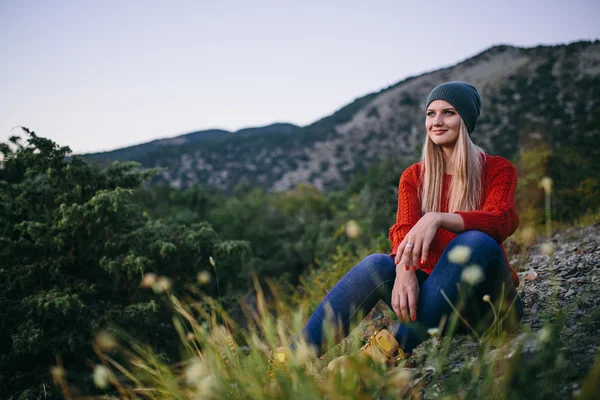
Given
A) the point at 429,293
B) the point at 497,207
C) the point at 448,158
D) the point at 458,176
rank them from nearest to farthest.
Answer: the point at 429,293, the point at 497,207, the point at 458,176, the point at 448,158

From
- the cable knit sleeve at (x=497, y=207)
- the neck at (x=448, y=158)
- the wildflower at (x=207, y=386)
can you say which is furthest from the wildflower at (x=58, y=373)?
the neck at (x=448, y=158)

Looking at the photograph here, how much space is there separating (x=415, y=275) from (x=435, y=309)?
19cm

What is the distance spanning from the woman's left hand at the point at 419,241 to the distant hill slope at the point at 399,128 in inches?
849

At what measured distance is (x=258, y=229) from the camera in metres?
16.8

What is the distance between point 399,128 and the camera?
35312 millimetres

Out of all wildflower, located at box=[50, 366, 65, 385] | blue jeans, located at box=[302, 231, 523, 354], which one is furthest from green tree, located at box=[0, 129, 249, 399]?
blue jeans, located at box=[302, 231, 523, 354]

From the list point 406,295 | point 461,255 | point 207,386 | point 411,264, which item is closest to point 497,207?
point 461,255

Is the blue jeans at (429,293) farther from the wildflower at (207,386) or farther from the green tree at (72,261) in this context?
the green tree at (72,261)

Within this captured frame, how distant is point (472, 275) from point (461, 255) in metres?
0.12

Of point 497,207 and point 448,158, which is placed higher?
point 448,158

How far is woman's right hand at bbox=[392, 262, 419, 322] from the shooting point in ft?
6.04

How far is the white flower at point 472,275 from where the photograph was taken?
1.62 meters

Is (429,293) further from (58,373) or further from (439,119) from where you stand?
(58,373)

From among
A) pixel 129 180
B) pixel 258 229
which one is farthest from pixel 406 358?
pixel 258 229
